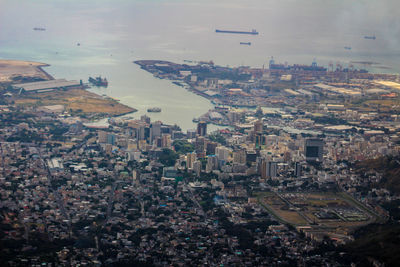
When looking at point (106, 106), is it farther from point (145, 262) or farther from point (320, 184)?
point (145, 262)

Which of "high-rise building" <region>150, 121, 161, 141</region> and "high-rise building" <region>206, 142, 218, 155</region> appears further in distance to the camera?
"high-rise building" <region>150, 121, 161, 141</region>

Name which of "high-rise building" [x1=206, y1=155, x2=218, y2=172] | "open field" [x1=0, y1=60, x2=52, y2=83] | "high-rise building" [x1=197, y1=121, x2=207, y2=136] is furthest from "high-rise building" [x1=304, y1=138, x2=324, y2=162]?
"open field" [x1=0, y1=60, x2=52, y2=83]

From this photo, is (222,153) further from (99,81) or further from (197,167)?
(99,81)

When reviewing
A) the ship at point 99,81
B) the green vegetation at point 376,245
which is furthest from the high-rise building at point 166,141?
the ship at point 99,81

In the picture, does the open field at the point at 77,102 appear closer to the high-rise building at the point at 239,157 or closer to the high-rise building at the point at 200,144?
the high-rise building at the point at 200,144

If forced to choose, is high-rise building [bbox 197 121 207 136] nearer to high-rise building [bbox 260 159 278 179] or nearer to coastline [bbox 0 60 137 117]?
high-rise building [bbox 260 159 278 179]

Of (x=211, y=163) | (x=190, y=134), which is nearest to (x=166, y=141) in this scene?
(x=190, y=134)
